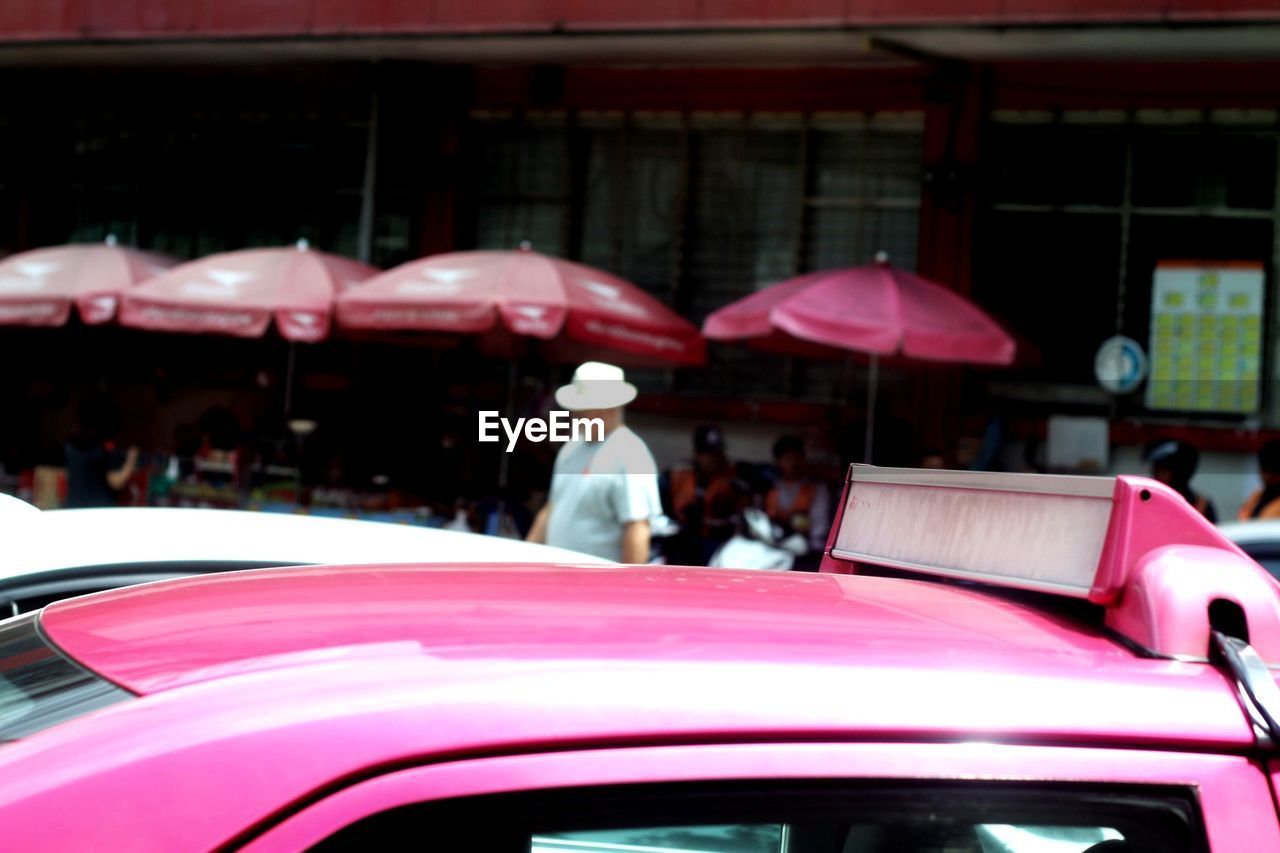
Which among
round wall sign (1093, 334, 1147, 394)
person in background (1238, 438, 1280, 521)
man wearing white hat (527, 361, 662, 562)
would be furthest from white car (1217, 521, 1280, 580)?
round wall sign (1093, 334, 1147, 394)

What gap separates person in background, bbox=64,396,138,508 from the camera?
28.0 ft

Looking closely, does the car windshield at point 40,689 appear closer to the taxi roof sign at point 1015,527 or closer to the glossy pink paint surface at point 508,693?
the glossy pink paint surface at point 508,693

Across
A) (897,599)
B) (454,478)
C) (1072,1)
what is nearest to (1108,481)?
(897,599)

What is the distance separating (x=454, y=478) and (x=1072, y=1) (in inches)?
199

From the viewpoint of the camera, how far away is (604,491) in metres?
5.08

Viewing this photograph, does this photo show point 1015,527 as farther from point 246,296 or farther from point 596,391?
point 246,296

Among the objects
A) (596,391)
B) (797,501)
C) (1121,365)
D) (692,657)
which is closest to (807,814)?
(692,657)

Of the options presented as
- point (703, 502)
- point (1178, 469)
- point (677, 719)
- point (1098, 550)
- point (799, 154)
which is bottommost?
point (703, 502)

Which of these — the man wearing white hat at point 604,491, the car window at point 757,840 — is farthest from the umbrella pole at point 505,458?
the car window at point 757,840

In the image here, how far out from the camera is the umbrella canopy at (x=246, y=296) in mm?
8008

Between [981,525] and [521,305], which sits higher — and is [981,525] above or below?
below

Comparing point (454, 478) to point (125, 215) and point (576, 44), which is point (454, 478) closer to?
point (576, 44)

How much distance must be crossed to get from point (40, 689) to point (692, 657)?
619 mm

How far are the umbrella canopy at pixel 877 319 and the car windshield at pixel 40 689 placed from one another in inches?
229
